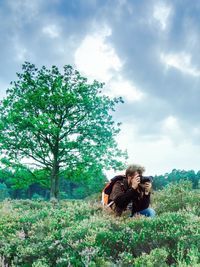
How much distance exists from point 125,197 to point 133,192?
0.64 ft

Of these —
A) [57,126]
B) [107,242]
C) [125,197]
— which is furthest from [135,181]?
[57,126]

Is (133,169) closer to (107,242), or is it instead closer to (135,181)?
(135,181)

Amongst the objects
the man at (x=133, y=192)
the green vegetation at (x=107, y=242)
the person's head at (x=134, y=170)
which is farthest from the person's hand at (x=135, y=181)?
the green vegetation at (x=107, y=242)

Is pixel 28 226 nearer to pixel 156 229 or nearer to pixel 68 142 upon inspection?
pixel 156 229

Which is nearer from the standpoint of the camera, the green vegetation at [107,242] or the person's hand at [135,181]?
the green vegetation at [107,242]

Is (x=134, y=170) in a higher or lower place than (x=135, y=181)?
higher

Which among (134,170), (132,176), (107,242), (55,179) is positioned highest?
(55,179)

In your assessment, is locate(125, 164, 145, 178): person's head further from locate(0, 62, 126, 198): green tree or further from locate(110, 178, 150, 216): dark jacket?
locate(0, 62, 126, 198): green tree

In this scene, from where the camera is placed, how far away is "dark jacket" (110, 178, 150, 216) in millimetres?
9164

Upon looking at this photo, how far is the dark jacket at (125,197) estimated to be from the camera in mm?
9164

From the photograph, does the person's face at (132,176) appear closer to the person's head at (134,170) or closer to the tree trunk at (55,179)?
the person's head at (134,170)

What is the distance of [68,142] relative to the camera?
33594 mm

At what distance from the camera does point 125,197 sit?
915cm

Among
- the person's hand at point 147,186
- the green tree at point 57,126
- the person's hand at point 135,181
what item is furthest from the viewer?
the green tree at point 57,126
